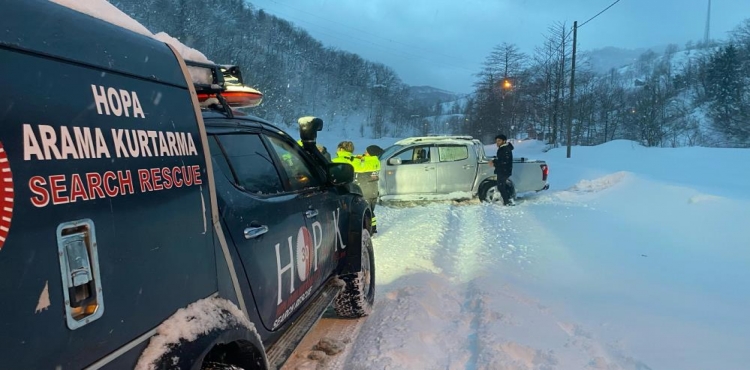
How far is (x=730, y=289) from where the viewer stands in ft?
15.3

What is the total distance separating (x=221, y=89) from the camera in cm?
214

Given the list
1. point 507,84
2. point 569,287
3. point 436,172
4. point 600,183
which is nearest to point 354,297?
point 569,287

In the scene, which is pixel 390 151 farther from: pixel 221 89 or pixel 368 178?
pixel 221 89

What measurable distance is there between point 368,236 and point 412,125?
110m

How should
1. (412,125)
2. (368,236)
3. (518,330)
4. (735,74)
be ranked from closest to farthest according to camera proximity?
(518,330) → (368,236) → (735,74) → (412,125)

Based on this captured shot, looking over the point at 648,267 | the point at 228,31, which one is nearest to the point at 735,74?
the point at 648,267

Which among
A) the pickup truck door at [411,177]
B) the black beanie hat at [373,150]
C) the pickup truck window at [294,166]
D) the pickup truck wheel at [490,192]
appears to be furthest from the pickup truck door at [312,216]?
the pickup truck wheel at [490,192]

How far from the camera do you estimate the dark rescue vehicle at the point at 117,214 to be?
41.1 inches

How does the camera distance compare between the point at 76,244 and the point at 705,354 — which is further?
the point at 705,354

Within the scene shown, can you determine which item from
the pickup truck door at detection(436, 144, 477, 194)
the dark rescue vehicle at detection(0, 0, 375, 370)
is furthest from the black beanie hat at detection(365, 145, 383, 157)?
the dark rescue vehicle at detection(0, 0, 375, 370)

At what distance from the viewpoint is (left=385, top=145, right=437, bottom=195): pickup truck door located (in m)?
11.2

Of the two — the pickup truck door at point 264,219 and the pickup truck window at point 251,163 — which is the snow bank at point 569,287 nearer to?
the pickup truck door at point 264,219

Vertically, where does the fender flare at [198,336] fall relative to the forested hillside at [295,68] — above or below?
below

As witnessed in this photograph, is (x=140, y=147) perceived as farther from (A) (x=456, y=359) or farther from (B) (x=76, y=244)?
(A) (x=456, y=359)
